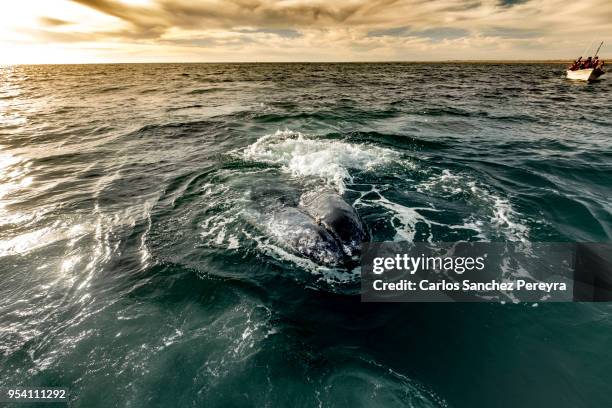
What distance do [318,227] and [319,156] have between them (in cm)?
741

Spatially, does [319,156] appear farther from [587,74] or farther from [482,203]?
[587,74]

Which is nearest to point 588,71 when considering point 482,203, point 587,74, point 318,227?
point 587,74

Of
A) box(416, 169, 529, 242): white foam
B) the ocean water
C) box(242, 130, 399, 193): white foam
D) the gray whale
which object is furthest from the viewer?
box(242, 130, 399, 193): white foam

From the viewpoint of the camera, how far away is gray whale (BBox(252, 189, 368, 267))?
8242mm

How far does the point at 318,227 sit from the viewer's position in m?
8.77

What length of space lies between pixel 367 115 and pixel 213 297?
23.0 metres

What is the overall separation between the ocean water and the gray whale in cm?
24

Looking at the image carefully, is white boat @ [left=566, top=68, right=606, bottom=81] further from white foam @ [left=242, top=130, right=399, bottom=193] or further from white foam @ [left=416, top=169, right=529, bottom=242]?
white foam @ [left=416, top=169, right=529, bottom=242]

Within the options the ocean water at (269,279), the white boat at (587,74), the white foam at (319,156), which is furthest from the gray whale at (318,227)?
the white boat at (587,74)

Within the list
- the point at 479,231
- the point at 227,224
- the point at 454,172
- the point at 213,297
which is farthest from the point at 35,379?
the point at 454,172

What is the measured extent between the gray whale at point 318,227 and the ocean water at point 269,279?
24 centimetres

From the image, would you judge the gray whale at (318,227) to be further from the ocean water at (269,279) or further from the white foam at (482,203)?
the white foam at (482,203)

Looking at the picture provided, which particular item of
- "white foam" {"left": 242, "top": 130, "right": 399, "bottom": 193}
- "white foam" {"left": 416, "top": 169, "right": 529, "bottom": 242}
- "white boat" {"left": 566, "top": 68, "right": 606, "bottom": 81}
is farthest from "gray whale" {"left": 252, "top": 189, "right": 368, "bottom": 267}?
"white boat" {"left": 566, "top": 68, "right": 606, "bottom": 81}

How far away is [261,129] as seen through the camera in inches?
885
